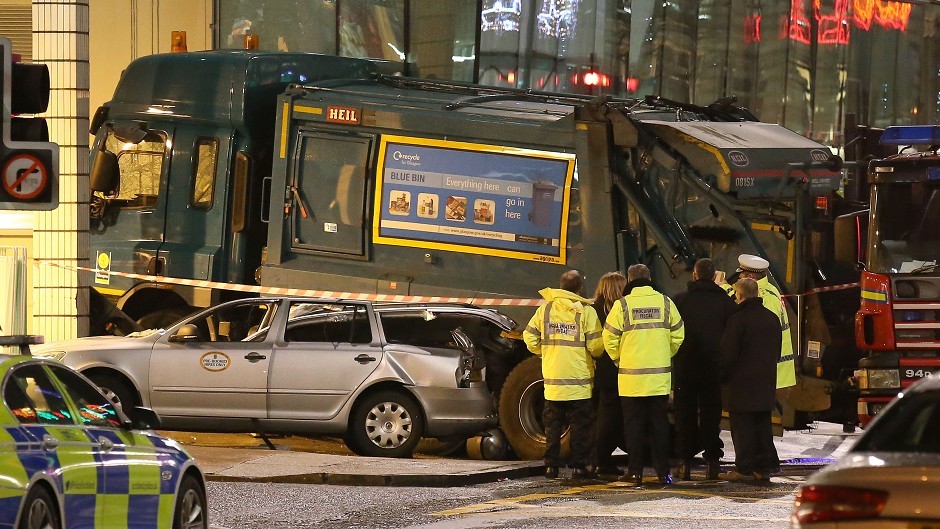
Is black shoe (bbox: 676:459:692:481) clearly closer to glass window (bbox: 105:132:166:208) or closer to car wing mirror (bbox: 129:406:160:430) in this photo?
car wing mirror (bbox: 129:406:160:430)

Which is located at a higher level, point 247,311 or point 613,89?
point 613,89

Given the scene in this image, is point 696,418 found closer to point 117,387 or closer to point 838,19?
point 117,387

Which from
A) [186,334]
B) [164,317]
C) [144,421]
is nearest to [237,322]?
[186,334]

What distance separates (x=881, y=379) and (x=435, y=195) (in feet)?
13.8

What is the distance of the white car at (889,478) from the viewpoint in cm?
580

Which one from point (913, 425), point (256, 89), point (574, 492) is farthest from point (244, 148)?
point (913, 425)

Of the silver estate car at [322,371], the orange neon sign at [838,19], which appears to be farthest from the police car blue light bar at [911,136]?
the orange neon sign at [838,19]

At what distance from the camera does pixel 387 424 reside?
14.0m

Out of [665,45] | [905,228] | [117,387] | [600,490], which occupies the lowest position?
[600,490]

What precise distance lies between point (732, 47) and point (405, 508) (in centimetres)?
1891

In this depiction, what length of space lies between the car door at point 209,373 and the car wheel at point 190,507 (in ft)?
15.6

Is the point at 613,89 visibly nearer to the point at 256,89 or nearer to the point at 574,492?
the point at 256,89

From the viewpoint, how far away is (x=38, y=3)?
15.1m

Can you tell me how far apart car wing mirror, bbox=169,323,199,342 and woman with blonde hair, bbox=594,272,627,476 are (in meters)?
Result: 3.53
